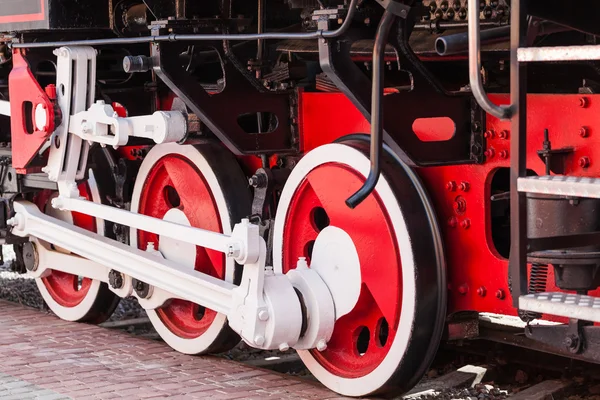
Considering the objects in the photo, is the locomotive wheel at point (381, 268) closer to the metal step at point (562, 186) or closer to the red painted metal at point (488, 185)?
Answer: the red painted metal at point (488, 185)

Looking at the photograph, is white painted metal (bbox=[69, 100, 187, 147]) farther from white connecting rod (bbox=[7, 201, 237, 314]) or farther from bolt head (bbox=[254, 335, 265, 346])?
bolt head (bbox=[254, 335, 265, 346])

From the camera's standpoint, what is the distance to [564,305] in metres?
3.12

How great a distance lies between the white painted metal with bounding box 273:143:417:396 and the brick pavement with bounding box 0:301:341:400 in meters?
0.10

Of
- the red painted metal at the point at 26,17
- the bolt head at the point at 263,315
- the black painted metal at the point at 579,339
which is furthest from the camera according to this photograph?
the red painted metal at the point at 26,17

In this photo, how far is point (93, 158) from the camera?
6109mm

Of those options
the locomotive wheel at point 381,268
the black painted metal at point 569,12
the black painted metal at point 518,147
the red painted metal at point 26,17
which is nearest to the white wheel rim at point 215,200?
the locomotive wheel at point 381,268

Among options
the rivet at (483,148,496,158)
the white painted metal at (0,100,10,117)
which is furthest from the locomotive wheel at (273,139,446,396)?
the white painted metal at (0,100,10,117)

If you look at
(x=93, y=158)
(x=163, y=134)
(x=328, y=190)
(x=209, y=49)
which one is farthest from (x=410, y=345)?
(x=93, y=158)

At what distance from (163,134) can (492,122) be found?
1.60 m

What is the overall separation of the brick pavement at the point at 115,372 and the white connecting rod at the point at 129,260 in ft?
1.12

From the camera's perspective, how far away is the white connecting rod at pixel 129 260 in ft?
15.6

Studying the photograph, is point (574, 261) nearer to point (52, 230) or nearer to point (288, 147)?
Result: point (288, 147)

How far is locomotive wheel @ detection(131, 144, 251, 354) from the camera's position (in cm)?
519

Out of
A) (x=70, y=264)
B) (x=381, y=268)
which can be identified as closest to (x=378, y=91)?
(x=381, y=268)
